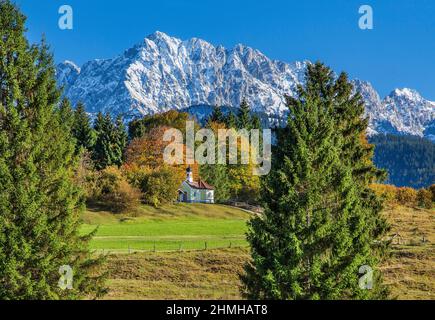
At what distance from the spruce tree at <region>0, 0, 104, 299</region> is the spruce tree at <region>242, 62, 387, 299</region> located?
333 inches

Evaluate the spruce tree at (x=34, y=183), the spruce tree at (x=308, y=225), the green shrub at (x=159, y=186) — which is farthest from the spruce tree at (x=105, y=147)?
the spruce tree at (x=308, y=225)

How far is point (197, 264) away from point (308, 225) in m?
24.2

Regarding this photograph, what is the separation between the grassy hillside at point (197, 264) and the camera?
36094 mm

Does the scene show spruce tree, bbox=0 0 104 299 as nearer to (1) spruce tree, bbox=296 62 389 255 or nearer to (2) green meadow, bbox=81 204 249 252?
(1) spruce tree, bbox=296 62 389 255

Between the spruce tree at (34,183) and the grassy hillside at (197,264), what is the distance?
5132 millimetres

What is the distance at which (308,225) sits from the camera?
74.7 feet

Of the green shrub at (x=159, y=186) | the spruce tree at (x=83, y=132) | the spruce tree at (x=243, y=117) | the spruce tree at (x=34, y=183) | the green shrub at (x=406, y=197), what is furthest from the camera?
the spruce tree at (x=243, y=117)

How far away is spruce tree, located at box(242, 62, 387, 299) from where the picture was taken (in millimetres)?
22047

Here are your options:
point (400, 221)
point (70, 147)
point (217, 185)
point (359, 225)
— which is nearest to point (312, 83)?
point (359, 225)

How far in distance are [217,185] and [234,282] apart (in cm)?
6198

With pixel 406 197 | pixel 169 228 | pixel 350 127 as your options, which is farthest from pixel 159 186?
pixel 406 197

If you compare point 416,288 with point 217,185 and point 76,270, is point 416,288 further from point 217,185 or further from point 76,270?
point 217,185

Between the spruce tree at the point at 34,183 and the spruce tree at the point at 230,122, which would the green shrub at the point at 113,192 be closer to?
the spruce tree at the point at 230,122

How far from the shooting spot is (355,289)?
2298 cm
